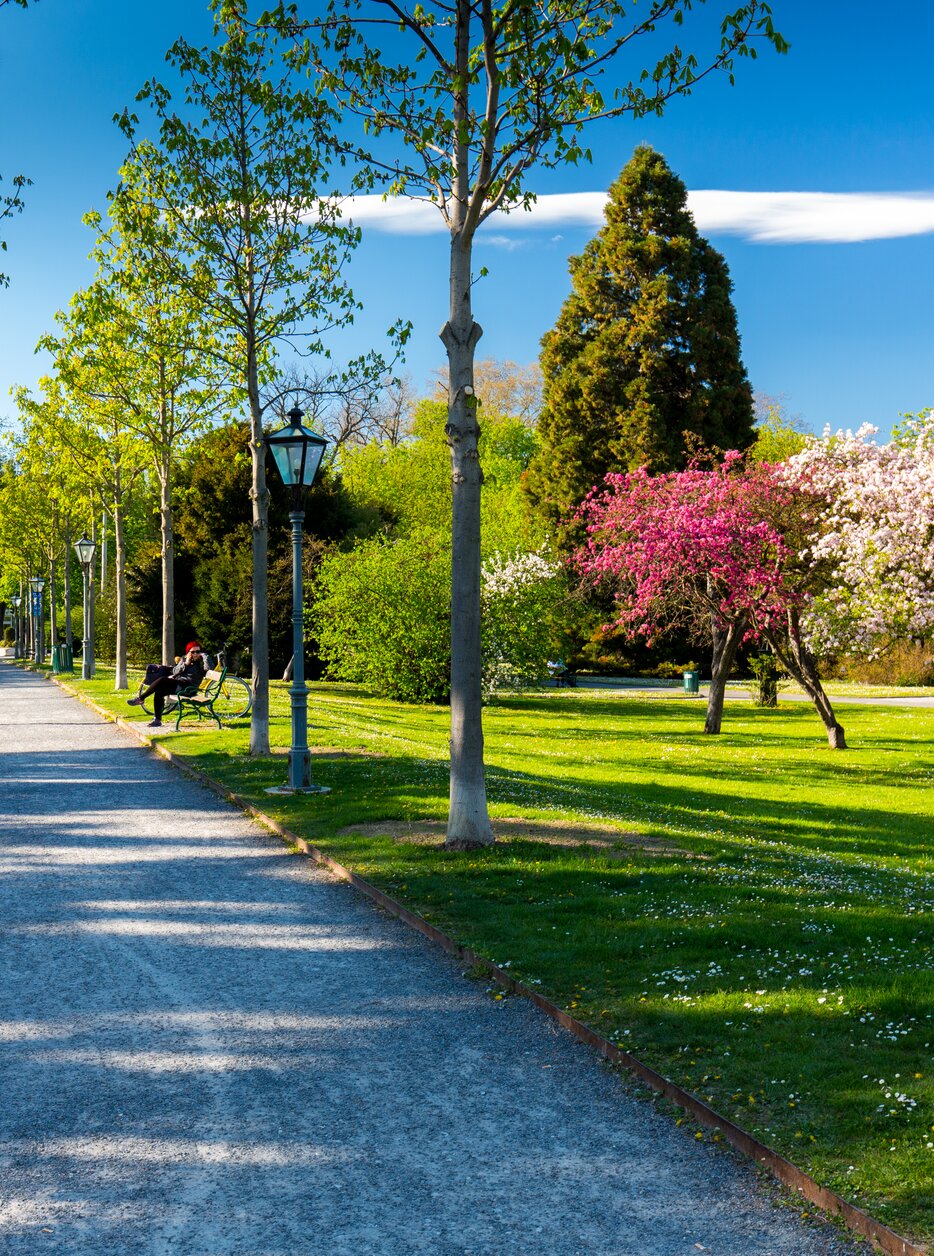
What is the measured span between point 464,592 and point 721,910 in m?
3.44

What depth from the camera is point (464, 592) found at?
31.6 feet

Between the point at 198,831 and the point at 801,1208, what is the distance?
8.23 metres

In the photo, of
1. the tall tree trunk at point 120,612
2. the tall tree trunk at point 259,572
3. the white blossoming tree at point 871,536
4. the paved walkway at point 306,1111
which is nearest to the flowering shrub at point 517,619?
the white blossoming tree at point 871,536

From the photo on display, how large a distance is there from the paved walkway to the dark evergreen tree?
39934 millimetres

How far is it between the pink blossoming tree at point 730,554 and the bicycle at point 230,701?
7867 millimetres

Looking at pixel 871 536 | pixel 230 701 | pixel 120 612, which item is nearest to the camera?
pixel 871 536

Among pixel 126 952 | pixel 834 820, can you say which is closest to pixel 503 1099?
pixel 126 952

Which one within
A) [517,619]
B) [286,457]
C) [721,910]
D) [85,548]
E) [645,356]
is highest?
[645,356]

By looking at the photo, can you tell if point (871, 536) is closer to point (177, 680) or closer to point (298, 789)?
point (298, 789)

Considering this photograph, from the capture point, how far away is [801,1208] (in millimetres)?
3836

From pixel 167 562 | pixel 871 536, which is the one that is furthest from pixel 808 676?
pixel 167 562

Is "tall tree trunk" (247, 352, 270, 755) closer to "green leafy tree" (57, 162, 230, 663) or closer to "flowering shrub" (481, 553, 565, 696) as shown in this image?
"green leafy tree" (57, 162, 230, 663)

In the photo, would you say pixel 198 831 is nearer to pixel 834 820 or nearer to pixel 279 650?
pixel 834 820

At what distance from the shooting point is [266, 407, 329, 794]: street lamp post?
13.2 metres
